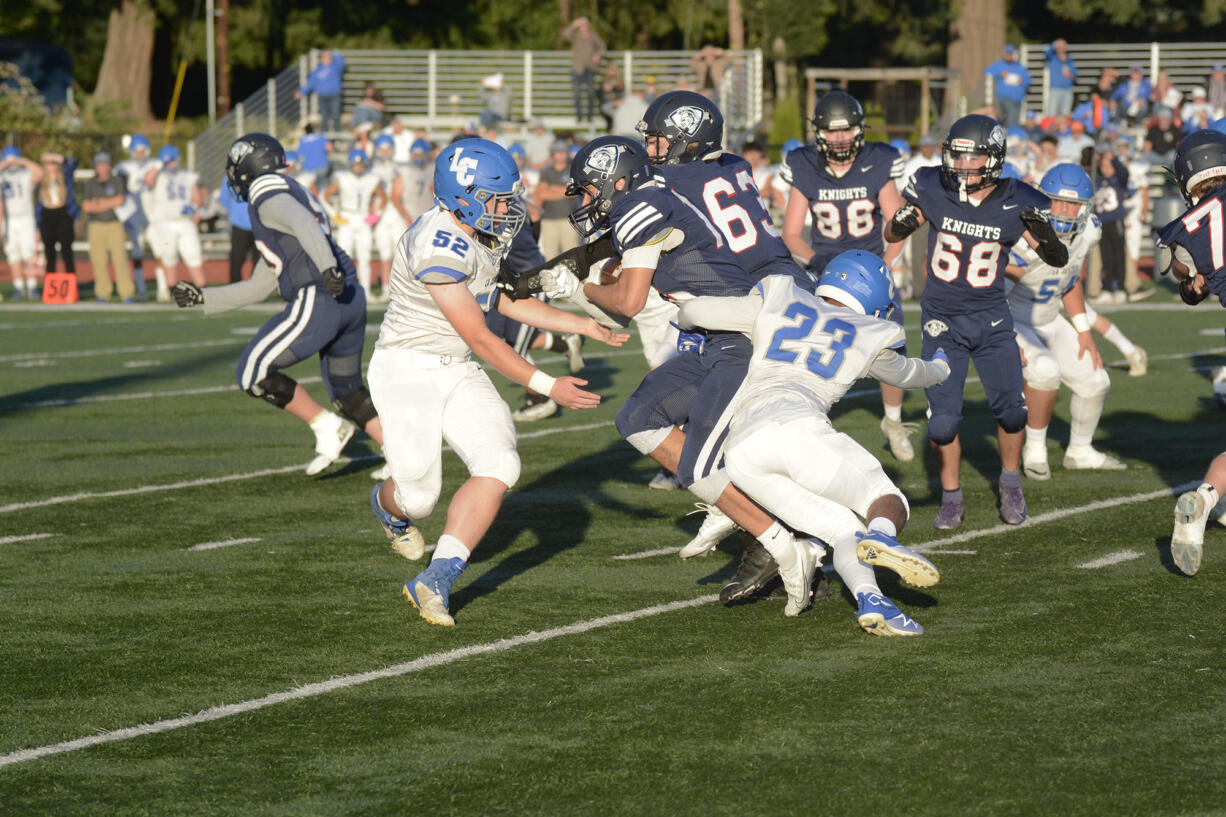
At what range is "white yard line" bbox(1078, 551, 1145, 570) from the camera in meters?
6.48

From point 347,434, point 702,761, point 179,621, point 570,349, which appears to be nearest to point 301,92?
point 570,349

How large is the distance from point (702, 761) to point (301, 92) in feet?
89.6

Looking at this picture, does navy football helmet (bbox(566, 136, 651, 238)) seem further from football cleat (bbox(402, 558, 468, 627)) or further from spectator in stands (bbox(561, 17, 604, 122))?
spectator in stands (bbox(561, 17, 604, 122))

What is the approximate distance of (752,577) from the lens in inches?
230

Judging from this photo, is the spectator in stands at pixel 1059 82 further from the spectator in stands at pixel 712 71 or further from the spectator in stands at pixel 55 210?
the spectator in stands at pixel 55 210

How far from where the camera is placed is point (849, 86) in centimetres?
3800

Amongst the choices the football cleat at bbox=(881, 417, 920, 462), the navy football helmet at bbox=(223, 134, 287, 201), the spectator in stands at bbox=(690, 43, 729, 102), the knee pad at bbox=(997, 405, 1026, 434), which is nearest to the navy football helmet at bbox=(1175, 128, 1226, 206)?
the knee pad at bbox=(997, 405, 1026, 434)

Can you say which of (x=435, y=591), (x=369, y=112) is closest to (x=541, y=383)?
(x=435, y=591)

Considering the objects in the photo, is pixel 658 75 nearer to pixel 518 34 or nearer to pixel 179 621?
A: pixel 518 34

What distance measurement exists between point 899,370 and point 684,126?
1.76 meters

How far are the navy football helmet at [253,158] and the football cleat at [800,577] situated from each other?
390 cm

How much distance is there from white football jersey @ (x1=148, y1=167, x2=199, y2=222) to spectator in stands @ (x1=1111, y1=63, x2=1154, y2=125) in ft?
45.5

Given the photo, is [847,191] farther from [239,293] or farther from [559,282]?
[559,282]

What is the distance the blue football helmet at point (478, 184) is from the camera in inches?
225
